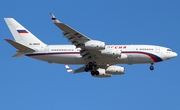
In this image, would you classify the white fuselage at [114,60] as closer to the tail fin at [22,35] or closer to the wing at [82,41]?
the tail fin at [22,35]

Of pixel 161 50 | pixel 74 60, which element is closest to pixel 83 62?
pixel 74 60

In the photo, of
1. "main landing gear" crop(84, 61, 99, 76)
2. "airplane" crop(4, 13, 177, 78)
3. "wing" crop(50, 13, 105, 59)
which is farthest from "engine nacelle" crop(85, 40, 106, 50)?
"main landing gear" crop(84, 61, 99, 76)

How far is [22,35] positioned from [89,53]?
11116 mm

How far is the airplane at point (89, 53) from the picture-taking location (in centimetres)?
6762

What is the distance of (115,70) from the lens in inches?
2876

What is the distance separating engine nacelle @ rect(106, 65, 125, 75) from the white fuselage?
3.00 metres

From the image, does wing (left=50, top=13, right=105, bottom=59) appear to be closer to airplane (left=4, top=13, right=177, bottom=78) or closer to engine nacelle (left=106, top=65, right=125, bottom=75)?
airplane (left=4, top=13, right=177, bottom=78)

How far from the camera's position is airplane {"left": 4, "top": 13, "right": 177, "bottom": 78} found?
67.6 metres

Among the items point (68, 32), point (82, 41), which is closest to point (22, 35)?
point (68, 32)

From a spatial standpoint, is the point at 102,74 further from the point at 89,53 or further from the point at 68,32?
the point at 68,32

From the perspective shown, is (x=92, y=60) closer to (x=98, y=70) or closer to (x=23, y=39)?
(x=98, y=70)

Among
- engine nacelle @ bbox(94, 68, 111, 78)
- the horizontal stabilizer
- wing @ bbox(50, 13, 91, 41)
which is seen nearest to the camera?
wing @ bbox(50, 13, 91, 41)

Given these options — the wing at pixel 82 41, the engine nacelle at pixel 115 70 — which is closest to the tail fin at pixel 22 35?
the wing at pixel 82 41

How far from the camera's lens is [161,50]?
70875mm
